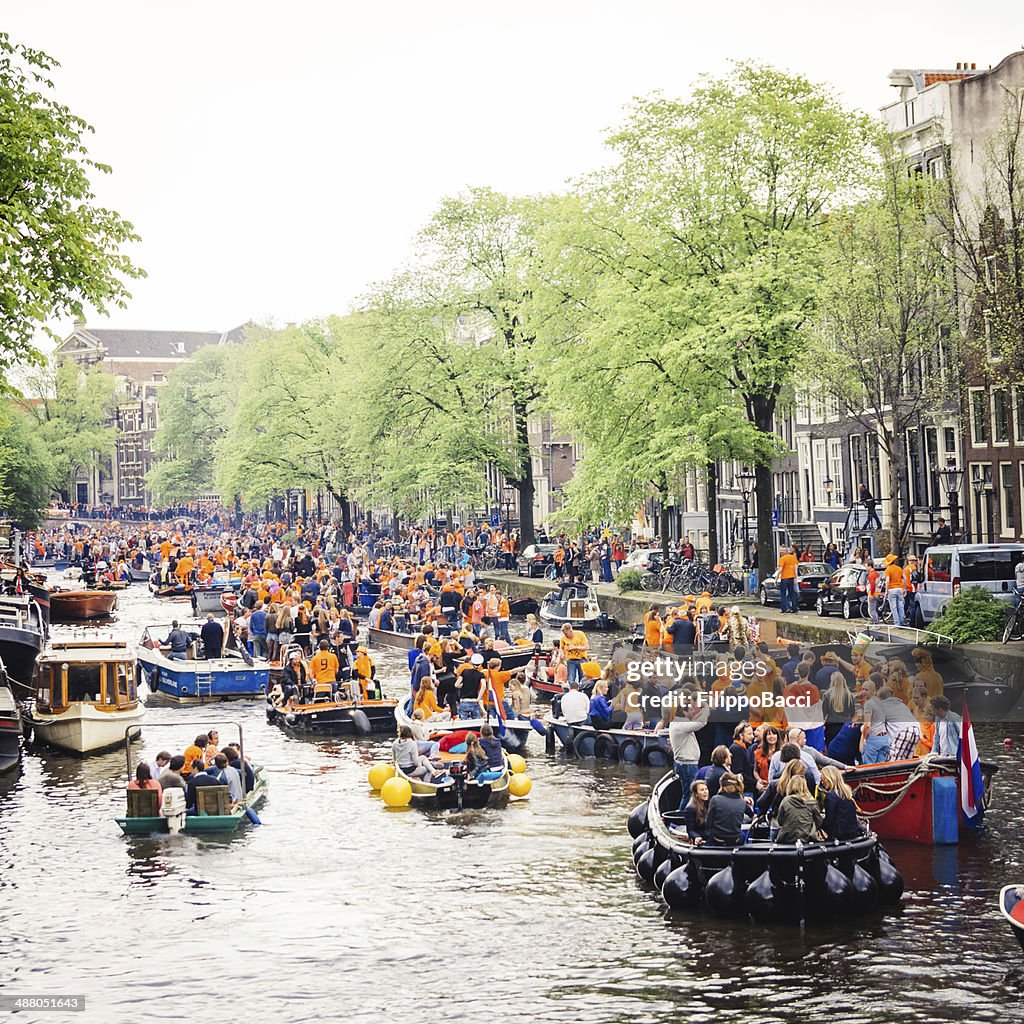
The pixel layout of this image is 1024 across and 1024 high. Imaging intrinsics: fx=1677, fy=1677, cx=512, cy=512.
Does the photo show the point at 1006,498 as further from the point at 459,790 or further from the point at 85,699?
the point at 459,790

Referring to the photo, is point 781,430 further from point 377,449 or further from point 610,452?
point 610,452

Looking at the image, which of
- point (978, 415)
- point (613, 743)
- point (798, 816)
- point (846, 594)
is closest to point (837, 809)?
point (798, 816)

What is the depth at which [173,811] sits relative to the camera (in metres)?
25.9

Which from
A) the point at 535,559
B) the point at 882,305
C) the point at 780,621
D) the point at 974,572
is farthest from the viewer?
the point at 535,559

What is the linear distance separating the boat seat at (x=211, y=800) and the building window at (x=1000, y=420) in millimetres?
34502

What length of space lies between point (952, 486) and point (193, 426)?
97.4 metres

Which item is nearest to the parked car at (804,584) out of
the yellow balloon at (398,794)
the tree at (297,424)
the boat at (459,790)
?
the boat at (459,790)

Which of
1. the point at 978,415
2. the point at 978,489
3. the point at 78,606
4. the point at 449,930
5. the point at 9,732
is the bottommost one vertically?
the point at 449,930

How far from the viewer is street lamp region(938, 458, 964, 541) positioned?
54616 millimetres

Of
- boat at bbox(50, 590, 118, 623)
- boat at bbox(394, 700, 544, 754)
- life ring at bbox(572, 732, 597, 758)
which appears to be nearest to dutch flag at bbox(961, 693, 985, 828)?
boat at bbox(394, 700, 544, 754)

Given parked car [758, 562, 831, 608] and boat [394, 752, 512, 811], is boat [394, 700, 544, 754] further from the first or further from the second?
parked car [758, 562, 831, 608]

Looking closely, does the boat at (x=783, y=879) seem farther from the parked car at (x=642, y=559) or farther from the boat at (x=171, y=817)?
the parked car at (x=642, y=559)

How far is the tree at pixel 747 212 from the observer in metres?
48.7

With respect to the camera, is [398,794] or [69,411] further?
[69,411]
